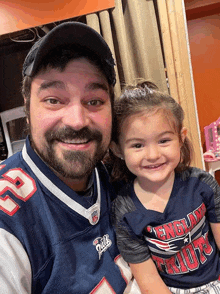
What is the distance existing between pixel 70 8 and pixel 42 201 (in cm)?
161

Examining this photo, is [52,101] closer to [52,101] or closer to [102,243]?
[52,101]

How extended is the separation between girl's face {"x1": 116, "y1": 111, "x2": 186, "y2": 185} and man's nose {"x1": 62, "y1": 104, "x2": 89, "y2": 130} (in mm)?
194

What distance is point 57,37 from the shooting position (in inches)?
26.7

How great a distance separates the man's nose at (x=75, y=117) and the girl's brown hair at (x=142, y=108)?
20cm

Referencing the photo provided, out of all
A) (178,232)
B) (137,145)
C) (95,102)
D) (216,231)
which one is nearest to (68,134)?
(95,102)

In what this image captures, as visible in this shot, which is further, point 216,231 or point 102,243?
point 216,231

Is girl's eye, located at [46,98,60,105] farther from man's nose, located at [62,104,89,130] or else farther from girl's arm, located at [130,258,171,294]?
girl's arm, located at [130,258,171,294]

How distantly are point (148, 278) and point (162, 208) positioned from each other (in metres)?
0.26

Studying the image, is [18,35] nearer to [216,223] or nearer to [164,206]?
[164,206]

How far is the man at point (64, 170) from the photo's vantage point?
0.59m

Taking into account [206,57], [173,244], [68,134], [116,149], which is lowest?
[173,244]

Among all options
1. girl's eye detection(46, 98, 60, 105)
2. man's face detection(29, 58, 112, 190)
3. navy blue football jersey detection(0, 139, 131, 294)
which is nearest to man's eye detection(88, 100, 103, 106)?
man's face detection(29, 58, 112, 190)

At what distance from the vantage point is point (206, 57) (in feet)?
8.63

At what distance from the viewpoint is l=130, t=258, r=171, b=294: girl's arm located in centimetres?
76
